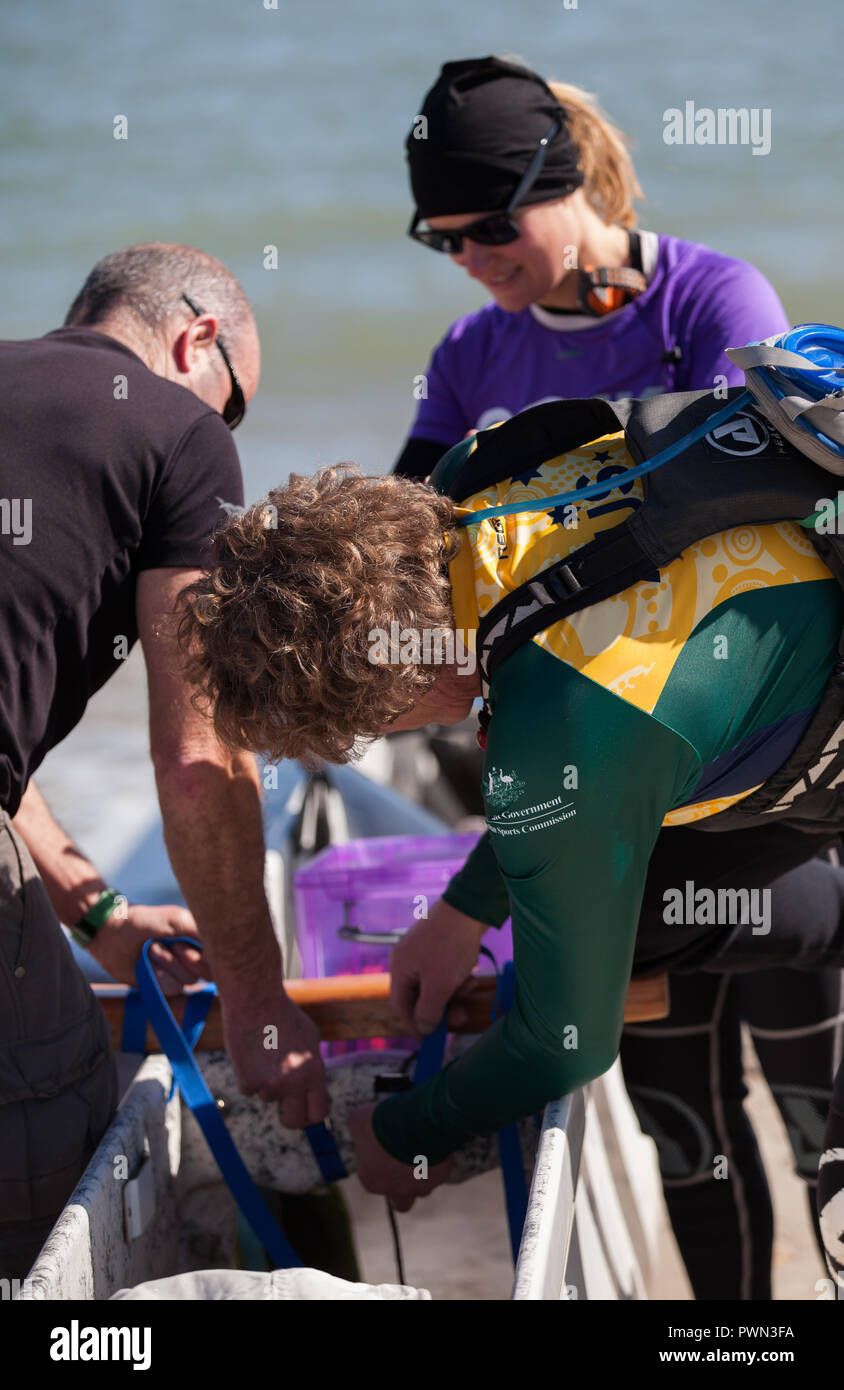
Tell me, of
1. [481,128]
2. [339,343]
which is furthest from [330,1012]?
[339,343]

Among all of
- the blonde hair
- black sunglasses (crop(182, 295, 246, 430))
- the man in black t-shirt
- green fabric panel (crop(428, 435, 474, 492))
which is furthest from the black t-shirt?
the blonde hair

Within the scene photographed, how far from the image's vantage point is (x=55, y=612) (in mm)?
1820

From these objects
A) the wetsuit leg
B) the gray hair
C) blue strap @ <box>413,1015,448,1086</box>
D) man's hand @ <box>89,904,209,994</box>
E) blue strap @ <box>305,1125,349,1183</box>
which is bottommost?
the wetsuit leg

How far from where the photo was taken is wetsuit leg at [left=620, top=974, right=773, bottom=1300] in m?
2.33

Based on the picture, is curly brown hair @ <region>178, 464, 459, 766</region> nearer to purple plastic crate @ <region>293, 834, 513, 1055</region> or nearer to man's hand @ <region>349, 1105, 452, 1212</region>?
man's hand @ <region>349, 1105, 452, 1212</region>

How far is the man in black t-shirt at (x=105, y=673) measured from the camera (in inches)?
70.3

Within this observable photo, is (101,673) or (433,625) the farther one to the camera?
(101,673)

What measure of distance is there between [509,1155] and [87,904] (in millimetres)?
828

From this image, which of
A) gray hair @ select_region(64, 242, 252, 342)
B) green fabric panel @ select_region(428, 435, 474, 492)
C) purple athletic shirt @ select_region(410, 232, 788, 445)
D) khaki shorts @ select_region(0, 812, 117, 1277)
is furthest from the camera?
purple athletic shirt @ select_region(410, 232, 788, 445)

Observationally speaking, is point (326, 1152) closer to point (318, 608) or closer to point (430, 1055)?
point (430, 1055)

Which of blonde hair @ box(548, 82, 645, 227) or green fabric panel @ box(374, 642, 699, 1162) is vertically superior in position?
blonde hair @ box(548, 82, 645, 227)

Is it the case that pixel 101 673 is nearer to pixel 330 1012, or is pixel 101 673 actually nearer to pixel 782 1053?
pixel 330 1012

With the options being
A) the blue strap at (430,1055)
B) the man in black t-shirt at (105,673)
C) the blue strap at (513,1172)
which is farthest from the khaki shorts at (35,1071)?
the blue strap at (513,1172)

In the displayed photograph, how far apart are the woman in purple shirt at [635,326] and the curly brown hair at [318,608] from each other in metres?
1.13
